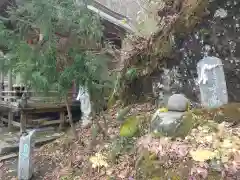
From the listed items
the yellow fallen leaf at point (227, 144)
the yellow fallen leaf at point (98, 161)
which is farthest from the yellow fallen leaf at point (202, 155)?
the yellow fallen leaf at point (98, 161)

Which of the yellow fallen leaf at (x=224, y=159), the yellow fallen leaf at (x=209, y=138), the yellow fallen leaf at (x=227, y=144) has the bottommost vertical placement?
the yellow fallen leaf at (x=224, y=159)

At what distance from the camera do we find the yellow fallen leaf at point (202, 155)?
155 inches

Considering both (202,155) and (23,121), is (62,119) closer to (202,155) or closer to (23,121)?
(23,121)

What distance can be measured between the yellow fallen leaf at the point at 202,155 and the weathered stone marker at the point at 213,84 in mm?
1292

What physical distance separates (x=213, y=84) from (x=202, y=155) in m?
1.58

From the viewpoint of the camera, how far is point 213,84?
16.6ft

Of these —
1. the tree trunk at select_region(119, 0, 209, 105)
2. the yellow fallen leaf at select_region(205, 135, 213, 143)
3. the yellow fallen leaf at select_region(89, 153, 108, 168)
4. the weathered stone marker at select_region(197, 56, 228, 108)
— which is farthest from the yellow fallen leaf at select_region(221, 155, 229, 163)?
the tree trunk at select_region(119, 0, 209, 105)

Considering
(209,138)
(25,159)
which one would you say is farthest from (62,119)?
(209,138)

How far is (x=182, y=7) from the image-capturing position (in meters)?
7.43

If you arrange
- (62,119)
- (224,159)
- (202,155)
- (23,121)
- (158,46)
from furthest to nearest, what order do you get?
(62,119) < (23,121) < (158,46) < (202,155) < (224,159)

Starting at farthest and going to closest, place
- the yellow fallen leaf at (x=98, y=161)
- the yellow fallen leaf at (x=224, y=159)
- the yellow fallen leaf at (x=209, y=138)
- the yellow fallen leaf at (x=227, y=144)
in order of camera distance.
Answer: the yellow fallen leaf at (x=98, y=161), the yellow fallen leaf at (x=209, y=138), the yellow fallen leaf at (x=227, y=144), the yellow fallen leaf at (x=224, y=159)

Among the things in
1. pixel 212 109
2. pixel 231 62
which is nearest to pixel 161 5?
pixel 231 62

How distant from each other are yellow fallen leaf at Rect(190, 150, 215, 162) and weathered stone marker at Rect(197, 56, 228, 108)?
129cm

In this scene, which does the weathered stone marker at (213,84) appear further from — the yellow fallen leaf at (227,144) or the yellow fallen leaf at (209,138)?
the yellow fallen leaf at (227,144)
